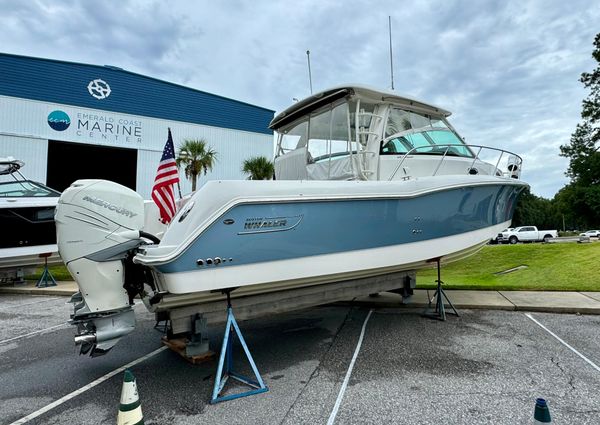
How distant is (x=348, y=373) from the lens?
11.5ft

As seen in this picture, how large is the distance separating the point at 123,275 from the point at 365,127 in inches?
132

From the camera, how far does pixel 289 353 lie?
415 centimetres

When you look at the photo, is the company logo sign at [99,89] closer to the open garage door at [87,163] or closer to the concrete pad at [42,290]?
the open garage door at [87,163]

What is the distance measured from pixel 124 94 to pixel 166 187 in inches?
683

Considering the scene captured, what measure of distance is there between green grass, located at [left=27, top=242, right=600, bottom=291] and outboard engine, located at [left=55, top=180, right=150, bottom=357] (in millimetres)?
5119

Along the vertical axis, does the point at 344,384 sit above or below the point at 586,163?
below

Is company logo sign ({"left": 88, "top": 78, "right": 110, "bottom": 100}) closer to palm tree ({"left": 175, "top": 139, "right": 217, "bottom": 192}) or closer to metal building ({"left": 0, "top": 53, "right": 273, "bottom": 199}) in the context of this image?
metal building ({"left": 0, "top": 53, "right": 273, "bottom": 199})

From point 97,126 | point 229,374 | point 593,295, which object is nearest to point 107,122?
point 97,126

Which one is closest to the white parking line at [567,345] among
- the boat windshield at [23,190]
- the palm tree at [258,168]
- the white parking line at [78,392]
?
the white parking line at [78,392]

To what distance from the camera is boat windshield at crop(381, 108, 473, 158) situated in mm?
4844

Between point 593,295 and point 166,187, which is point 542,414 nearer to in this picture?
point 166,187

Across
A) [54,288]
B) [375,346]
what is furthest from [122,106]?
[375,346]

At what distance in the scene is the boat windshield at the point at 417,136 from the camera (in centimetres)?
484

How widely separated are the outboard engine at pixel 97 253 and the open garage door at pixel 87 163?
17.5 meters
